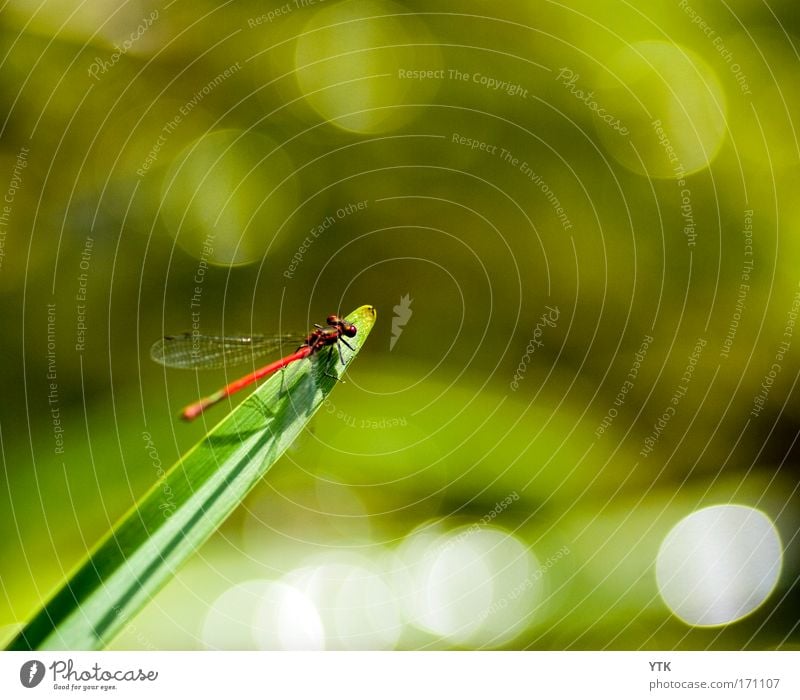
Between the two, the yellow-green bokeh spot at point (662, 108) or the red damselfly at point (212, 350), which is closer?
the red damselfly at point (212, 350)

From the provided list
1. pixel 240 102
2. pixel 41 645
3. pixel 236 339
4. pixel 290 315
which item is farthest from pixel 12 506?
pixel 240 102

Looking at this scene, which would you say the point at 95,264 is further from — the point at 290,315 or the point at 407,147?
the point at 407,147

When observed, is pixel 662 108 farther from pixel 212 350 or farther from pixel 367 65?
pixel 212 350

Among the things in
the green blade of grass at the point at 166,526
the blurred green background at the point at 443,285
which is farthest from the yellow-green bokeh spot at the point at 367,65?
the green blade of grass at the point at 166,526

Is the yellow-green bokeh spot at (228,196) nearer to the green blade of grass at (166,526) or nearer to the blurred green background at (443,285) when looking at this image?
the blurred green background at (443,285)
